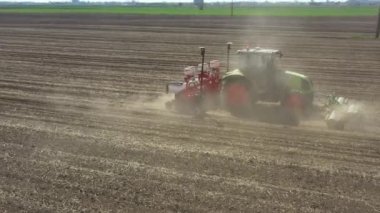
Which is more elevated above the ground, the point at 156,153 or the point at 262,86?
the point at 262,86

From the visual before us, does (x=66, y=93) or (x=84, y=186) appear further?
(x=66, y=93)

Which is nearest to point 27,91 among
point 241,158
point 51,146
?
point 51,146

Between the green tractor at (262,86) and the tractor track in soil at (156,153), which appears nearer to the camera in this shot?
the tractor track in soil at (156,153)

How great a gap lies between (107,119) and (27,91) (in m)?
5.00

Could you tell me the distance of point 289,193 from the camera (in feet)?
27.8

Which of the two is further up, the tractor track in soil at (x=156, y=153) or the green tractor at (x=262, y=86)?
the green tractor at (x=262, y=86)

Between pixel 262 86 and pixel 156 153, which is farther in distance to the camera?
pixel 262 86

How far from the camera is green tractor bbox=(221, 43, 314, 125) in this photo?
13.7 m

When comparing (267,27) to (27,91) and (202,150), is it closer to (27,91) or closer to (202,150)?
(27,91)

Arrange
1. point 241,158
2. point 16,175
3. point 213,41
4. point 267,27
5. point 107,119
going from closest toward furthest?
point 16,175 < point 241,158 < point 107,119 < point 213,41 < point 267,27

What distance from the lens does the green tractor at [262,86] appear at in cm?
1366

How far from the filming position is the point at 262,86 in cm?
1398

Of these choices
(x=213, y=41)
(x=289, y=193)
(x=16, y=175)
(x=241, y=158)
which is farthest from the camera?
(x=213, y=41)

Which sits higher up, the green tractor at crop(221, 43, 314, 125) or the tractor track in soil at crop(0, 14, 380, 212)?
the green tractor at crop(221, 43, 314, 125)
